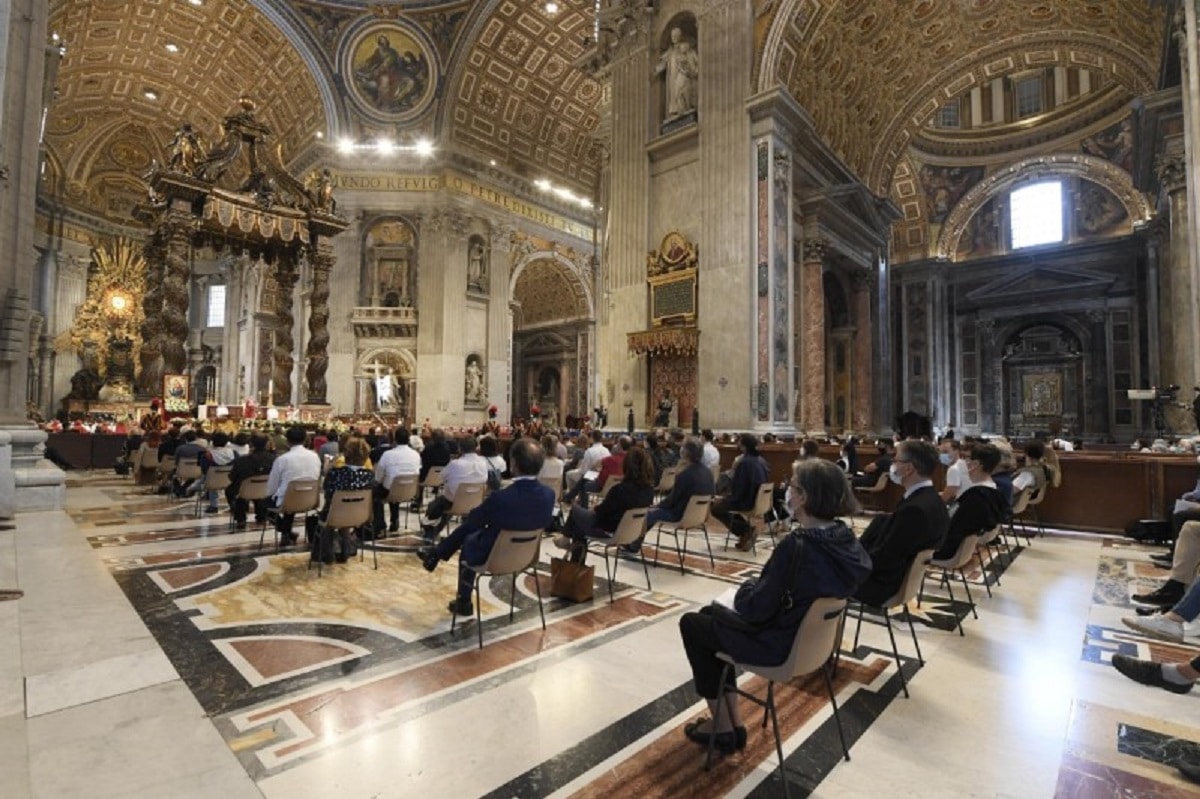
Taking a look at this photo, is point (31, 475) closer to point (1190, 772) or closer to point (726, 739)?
point (726, 739)

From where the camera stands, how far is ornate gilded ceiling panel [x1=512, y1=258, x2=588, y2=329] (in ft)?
91.2

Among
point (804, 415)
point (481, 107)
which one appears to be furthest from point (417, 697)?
point (481, 107)

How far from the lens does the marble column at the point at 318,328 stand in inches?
657

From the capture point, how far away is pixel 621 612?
4.12m

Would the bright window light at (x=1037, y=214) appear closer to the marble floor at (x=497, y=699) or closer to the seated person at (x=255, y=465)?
the marble floor at (x=497, y=699)

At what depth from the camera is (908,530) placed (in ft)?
9.86

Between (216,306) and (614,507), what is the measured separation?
30.7m

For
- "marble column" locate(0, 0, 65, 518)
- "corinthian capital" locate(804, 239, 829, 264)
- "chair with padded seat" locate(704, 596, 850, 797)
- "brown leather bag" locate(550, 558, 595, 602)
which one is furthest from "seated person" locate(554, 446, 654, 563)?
"corinthian capital" locate(804, 239, 829, 264)

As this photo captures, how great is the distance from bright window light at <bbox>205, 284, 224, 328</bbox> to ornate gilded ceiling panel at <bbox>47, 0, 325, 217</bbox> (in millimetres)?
4743

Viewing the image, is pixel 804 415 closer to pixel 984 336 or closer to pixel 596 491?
pixel 596 491

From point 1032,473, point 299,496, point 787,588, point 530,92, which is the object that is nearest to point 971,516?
point 787,588

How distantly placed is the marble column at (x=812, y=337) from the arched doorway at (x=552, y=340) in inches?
534

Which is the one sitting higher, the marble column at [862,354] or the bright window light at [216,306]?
the bright window light at [216,306]

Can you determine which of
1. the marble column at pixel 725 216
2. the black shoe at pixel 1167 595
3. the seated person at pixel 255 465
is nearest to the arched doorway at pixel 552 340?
the marble column at pixel 725 216
